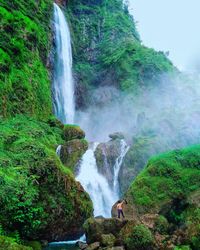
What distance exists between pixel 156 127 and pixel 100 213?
11.6m

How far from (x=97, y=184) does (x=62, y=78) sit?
1601 cm

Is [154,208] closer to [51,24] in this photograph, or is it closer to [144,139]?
[144,139]

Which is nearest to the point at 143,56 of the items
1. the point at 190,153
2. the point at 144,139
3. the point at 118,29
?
the point at 118,29

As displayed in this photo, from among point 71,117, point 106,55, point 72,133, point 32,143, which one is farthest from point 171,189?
point 106,55

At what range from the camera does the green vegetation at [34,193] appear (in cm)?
1369

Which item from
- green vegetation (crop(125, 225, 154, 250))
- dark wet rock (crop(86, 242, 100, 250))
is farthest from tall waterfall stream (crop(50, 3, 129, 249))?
green vegetation (crop(125, 225, 154, 250))

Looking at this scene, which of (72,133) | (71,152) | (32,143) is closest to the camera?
(32,143)

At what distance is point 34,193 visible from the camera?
1495cm

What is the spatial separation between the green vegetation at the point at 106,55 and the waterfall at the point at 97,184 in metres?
15.4

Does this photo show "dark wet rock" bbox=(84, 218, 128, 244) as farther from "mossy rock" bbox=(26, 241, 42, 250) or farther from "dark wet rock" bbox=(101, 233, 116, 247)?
"mossy rock" bbox=(26, 241, 42, 250)

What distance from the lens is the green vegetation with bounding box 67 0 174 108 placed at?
41938 mm

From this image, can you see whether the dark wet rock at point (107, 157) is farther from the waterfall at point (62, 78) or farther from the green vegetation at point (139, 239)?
the green vegetation at point (139, 239)

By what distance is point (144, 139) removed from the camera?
27.7 metres

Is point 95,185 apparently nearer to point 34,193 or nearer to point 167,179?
point 167,179
